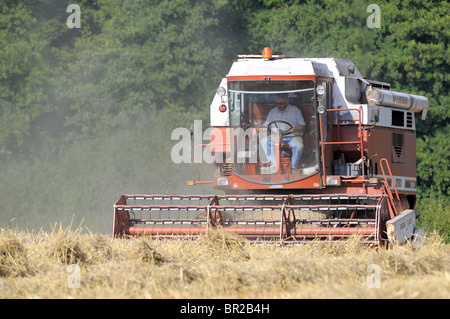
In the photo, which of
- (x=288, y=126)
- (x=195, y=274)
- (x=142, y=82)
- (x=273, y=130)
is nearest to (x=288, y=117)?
(x=288, y=126)

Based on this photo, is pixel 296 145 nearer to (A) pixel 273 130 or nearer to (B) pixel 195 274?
(A) pixel 273 130

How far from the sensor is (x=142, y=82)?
80.2ft

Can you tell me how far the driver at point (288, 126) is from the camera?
11602 mm

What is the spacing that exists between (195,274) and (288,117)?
4.93 metres

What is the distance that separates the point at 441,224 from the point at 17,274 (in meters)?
10.9

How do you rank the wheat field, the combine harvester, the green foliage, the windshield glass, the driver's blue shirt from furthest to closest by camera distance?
1. the green foliage
2. the driver's blue shirt
3. the windshield glass
4. the combine harvester
5. the wheat field

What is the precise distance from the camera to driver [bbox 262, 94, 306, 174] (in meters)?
11.6

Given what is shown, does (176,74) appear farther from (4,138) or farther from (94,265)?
(94,265)

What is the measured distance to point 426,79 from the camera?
23.5m

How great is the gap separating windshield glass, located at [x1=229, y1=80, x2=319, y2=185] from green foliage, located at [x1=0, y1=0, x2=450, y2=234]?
1031 centimetres

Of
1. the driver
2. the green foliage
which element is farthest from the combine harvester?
the green foliage

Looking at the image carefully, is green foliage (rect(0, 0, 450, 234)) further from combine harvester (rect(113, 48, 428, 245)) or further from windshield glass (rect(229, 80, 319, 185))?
windshield glass (rect(229, 80, 319, 185))

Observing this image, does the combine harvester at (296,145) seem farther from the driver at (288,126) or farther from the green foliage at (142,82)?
the green foliage at (142,82)

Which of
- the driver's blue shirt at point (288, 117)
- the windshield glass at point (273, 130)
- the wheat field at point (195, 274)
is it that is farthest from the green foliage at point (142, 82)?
the wheat field at point (195, 274)
